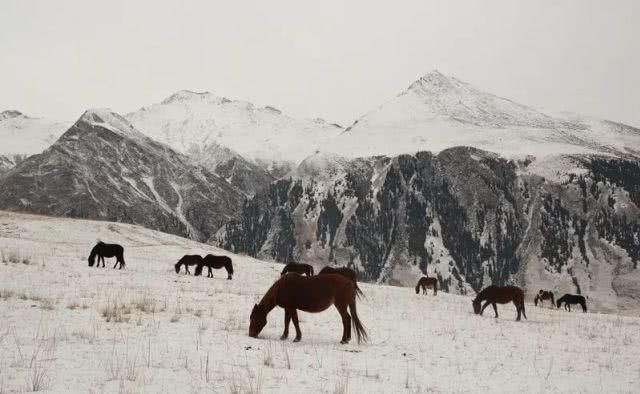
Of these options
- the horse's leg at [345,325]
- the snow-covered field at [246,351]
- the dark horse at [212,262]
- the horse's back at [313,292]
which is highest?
the dark horse at [212,262]

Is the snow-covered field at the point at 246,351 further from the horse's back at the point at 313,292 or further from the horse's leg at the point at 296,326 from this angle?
the horse's back at the point at 313,292

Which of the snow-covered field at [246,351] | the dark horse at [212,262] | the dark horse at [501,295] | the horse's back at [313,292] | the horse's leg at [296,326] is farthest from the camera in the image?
the dark horse at [212,262]

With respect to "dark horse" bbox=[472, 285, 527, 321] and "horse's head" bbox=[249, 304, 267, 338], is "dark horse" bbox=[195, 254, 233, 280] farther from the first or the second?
"horse's head" bbox=[249, 304, 267, 338]

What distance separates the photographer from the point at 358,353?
12.9 metres

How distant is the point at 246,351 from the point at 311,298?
265 cm

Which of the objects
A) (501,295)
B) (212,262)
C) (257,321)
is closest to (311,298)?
(257,321)

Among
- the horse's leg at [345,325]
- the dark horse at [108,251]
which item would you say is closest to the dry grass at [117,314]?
the horse's leg at [345,325]

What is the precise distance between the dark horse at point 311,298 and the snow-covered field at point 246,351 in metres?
0.49

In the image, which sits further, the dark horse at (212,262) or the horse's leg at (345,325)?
the dark horse at (212,262)

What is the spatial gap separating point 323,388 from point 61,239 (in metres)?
55.3

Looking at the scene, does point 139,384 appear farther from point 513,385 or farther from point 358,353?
point 513,385

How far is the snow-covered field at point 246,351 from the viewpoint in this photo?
9.28 meters

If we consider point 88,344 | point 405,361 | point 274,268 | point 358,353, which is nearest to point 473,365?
point 405,361

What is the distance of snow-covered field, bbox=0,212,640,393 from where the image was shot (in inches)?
365
